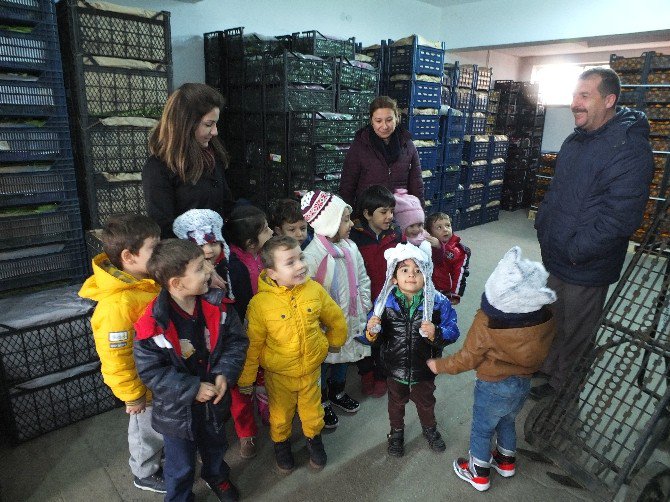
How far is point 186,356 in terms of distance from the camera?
1614 mm

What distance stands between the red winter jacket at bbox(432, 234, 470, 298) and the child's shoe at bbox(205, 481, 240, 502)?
1791 millimetres

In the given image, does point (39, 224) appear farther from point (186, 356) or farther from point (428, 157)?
point (428, 157)

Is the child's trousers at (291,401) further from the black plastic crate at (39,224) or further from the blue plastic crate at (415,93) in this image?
the blue plastic crate at (415,93)

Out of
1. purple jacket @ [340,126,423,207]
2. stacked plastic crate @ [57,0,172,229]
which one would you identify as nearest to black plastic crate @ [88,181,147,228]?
stacked plastic crate @ [57,0,172,229]

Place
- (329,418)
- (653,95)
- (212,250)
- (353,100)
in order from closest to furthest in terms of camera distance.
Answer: (212,250), (329,418), (353,100), (653,95)

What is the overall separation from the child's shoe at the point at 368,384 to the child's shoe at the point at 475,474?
72 cm

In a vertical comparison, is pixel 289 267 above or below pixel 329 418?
above

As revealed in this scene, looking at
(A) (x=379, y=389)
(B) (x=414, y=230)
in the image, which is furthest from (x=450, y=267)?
(A) (x=379, y=389)

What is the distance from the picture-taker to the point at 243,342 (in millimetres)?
1748

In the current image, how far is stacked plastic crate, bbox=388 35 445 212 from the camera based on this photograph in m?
5.47

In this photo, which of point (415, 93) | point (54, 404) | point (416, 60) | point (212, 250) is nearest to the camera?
point (212, 250)

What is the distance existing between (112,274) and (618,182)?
2.28 meters

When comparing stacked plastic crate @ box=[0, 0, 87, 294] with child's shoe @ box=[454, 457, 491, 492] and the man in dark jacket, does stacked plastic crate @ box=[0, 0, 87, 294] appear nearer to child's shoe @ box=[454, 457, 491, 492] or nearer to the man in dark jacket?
child's shoe @ box=[454, 457, 491, 492]

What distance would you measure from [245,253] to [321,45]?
3.34 metres
